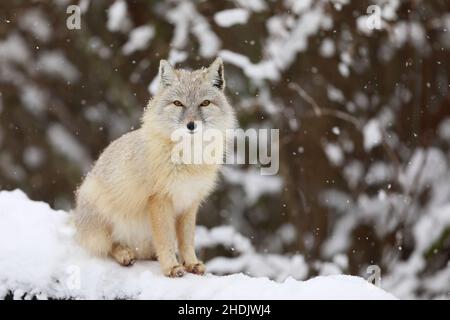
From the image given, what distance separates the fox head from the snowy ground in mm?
887

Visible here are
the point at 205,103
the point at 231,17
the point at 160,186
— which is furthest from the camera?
the point at 231,17

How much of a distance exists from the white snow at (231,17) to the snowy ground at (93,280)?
3416 mm

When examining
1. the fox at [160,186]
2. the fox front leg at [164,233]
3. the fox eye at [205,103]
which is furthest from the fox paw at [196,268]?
the fox eye at [205,103]

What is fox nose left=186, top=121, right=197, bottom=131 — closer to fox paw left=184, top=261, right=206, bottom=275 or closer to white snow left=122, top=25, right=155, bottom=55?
fox paw left=184, top=261, right=206, bottom=275

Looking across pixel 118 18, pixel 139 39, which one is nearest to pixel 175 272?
pixel 139 39

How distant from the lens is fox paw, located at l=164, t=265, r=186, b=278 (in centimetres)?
433

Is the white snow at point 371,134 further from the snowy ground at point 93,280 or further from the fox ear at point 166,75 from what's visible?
the snowy ground at point 93,280

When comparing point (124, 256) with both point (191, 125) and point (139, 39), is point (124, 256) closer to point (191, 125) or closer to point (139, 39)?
point (191, 125)

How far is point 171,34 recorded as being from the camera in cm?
796

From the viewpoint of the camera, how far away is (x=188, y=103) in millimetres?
4465

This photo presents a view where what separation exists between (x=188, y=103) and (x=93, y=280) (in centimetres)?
118

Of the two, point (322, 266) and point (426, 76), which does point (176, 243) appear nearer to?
point (322, 266)

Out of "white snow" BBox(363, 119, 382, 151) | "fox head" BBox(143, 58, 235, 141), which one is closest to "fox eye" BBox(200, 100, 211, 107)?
"fox head" BBox(143, 58, 235, 141)
